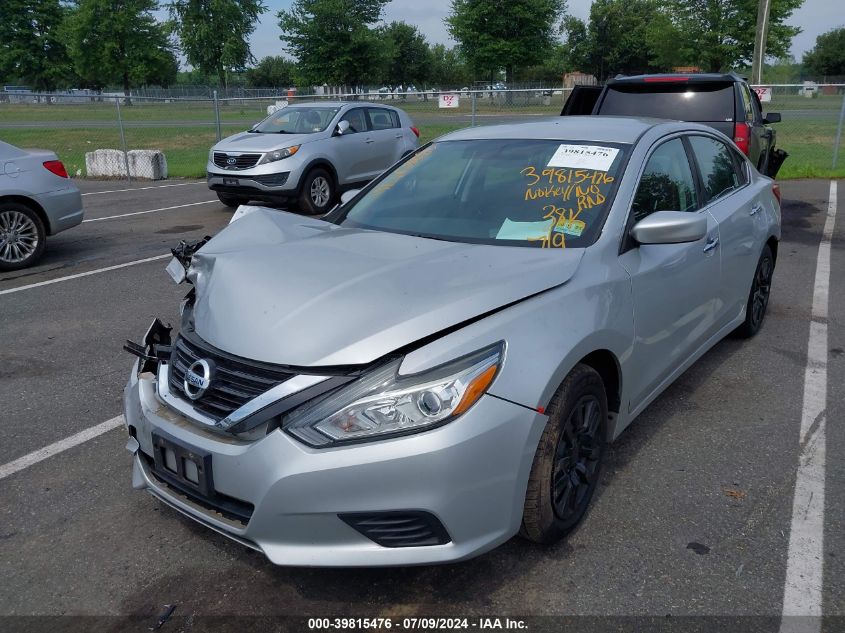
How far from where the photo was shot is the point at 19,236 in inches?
307

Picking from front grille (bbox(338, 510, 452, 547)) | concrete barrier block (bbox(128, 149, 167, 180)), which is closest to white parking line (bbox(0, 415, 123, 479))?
front grille (bbox(338, 510, 452, 547))

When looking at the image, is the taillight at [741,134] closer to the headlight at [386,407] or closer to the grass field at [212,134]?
the headlight at [386,407]

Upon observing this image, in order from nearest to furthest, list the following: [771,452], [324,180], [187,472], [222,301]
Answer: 1. [187,472]
2. [222,301]
3. [771,452]
4. [324,180]

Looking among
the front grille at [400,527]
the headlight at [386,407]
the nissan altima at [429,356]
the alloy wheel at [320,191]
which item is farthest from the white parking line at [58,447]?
the alloy wheel at [320,191]

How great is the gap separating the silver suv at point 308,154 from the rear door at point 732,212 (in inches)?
291

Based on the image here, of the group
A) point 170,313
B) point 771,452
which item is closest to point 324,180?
point 170,313

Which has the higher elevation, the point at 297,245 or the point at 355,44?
the point at 355,44

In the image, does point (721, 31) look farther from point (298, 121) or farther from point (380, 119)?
point (298, 121)

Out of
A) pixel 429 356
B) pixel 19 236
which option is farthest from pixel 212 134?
pixel 429 356

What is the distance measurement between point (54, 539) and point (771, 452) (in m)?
3.37

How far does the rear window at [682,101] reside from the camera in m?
8.50

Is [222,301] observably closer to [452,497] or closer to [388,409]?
[388,409]

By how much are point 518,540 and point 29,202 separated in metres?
6.98

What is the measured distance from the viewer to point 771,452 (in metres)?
3.75
